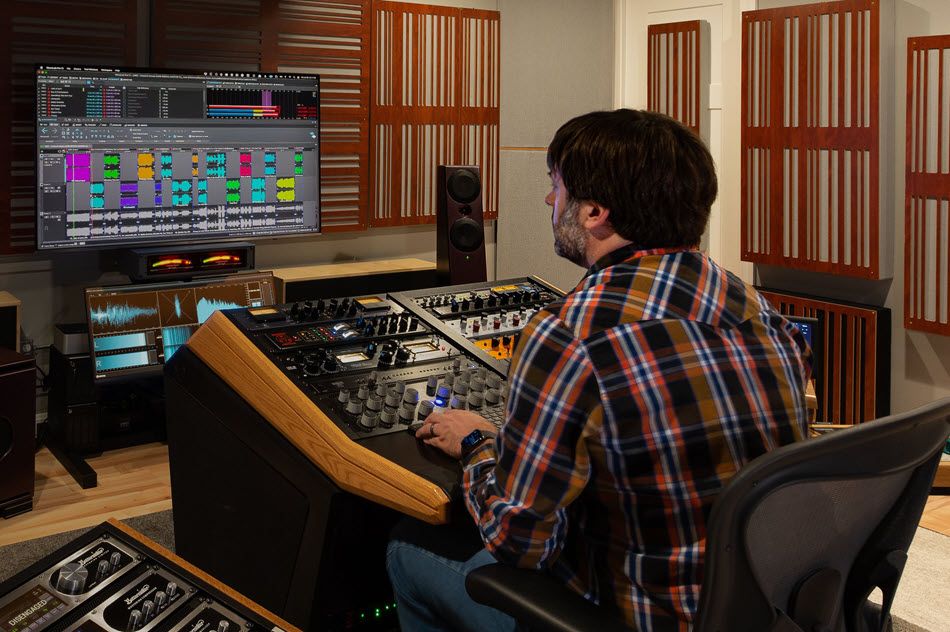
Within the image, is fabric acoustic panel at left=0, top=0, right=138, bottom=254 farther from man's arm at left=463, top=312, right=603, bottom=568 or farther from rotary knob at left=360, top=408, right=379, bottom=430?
man's arm at left=463, top=312, right=603, bottom=568

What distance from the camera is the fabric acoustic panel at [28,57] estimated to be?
162 inches

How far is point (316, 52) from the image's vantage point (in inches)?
197

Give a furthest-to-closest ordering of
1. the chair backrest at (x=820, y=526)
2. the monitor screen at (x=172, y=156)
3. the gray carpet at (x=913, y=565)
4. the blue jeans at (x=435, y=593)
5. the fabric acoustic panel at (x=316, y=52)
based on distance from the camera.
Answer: the fabric acoustic panel at (x=316, y=52) → the monitor screen at (x=172, y=156) → the gray carpet at (x=913, y=565) → the blue jeans at (x=435, y=593) → the chair backrest at (x=820, y=526)

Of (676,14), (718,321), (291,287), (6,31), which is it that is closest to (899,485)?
(718,321)

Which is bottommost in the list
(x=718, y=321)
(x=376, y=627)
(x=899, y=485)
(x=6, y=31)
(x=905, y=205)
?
(x=376, y=627)

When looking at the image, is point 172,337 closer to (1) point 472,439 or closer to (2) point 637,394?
(1) point 472,439

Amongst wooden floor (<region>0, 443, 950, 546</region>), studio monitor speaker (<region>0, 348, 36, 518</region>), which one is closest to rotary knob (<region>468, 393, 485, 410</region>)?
wooden floor (<region>0, 443, 950, 546</region>)

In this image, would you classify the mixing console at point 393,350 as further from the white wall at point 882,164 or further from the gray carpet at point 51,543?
the white wall at point 882,164

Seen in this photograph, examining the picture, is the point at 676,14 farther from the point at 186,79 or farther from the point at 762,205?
the point at 186,79

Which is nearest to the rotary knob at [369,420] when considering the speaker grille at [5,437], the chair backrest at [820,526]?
the chair backrest at [820,526]

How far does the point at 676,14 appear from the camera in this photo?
564cm

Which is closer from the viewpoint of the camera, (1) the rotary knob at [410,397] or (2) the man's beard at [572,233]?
(2) the man's beard at [572,233]

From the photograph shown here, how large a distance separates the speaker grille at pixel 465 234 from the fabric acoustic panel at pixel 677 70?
1.71 metres

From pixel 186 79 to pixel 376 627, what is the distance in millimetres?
2874
